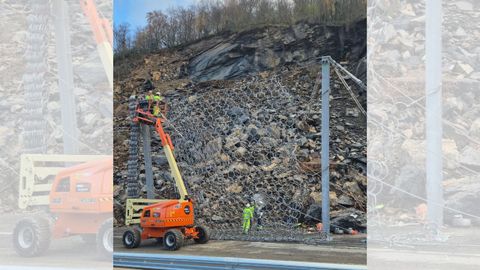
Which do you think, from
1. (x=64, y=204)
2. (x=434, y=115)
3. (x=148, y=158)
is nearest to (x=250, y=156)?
(x=148, y=158)

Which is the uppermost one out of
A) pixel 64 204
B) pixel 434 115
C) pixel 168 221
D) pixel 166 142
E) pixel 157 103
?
pixel 157 103

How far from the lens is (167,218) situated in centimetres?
403

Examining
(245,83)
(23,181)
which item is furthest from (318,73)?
(23,181)

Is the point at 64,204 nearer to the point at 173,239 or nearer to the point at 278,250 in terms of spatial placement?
the point at 173,239

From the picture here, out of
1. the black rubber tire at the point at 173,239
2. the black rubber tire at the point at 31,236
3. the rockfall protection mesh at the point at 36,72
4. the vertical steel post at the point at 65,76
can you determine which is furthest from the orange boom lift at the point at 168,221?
the rockfall protection mesh at the point at 36,72

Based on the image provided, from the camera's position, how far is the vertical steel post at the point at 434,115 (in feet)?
10.3

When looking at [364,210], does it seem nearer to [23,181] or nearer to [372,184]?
[372,184]

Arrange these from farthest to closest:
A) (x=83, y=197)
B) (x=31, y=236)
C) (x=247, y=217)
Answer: (x=247, y=217) → (x=31, y=236) → (x=83, y=197)

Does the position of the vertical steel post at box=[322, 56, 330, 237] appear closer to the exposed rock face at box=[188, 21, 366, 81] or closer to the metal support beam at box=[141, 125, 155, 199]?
the exposed rock face at box=[188, 21, 366, 81]

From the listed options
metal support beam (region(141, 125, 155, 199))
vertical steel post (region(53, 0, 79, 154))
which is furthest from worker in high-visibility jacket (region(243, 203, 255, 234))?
vertical steel post (region(53, 0, 79, 154))

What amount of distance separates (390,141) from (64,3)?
235cm

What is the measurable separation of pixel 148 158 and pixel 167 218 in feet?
1.98

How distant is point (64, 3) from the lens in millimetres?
3840

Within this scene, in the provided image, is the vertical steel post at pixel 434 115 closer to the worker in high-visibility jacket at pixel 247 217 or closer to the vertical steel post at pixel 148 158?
the worker in high-visibility jacket at pixel 247 217
